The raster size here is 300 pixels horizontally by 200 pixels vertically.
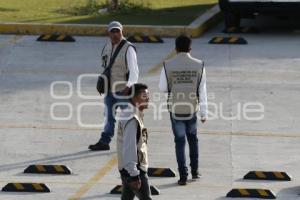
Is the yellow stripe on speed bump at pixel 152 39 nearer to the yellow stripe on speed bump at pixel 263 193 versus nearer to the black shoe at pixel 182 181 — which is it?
the black shoe at pixel 182 181

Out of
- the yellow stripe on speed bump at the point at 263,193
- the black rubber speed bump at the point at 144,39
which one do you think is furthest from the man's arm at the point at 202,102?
the black rubber speed bump at the point at 144,39

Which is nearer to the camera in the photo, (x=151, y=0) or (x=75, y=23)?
(x=75, y=23)

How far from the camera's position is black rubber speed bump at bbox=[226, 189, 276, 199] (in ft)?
42.8

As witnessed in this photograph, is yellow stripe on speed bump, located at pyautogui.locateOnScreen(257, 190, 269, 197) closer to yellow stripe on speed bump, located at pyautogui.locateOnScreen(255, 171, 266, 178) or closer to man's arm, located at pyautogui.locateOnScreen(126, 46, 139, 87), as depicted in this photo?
yellow stripe on speed bump, located at pyautogui.locateOnScreen(255, 171, 266, 178)

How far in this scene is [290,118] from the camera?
17.0 m

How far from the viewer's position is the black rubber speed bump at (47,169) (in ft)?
46.6

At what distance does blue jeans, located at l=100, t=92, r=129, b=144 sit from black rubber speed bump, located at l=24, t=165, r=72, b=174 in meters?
1.16

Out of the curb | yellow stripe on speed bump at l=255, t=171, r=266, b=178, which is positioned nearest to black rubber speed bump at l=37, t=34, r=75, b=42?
the curb

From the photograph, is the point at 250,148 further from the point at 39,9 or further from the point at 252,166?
the point at 39,9

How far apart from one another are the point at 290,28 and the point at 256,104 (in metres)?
6.26

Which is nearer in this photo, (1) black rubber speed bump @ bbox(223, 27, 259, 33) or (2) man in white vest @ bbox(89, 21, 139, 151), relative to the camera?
(2) man in white vest @ bbox(89, 21, 139, 151)

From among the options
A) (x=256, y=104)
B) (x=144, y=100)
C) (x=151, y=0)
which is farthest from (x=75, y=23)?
Result: (x=144, y=100)

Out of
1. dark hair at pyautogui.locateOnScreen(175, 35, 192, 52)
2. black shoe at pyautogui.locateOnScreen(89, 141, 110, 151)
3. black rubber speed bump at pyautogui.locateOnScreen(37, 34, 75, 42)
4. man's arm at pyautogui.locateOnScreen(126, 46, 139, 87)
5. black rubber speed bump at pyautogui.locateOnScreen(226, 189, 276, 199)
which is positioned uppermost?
dark hair at pyautogui.locateOnScreen(175, 35, 192, 52)

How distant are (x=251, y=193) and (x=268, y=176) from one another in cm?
95
